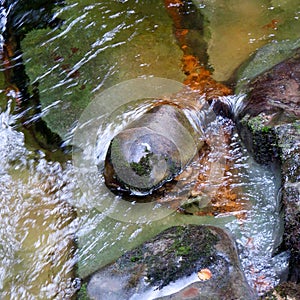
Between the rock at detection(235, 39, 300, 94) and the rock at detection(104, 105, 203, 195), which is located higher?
the rock at detection(104, 105, 203, 195)

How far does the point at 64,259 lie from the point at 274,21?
439 centimetres

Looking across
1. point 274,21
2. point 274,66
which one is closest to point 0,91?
point 274,66

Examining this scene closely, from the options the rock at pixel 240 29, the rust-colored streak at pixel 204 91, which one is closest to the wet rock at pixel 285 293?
the rust-colored streak at pixel 204 91

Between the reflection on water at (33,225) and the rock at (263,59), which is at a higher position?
the reflection on water at (33,225)

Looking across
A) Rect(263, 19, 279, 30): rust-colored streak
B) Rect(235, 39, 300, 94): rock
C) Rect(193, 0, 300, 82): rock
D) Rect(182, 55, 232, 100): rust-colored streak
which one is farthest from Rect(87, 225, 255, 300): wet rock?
Rect(263, 19, 279, 30): rust-colored streak

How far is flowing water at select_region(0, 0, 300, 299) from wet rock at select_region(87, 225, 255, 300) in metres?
0.31

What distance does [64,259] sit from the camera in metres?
4.10

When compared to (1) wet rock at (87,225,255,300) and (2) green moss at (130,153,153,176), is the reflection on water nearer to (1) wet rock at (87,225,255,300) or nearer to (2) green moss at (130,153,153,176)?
(1) wet rock at (87,225,255,300)

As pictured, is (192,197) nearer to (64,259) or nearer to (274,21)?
(64,259)

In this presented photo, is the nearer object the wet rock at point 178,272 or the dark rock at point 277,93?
the wet rock at point 178,272

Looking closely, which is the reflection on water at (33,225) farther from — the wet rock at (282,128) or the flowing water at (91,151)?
the wet rock at (282,128)

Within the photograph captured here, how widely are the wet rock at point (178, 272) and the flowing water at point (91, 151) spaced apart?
31 centimetres

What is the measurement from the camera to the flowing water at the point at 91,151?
13.3ft

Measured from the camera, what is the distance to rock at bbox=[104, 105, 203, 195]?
4.37m
